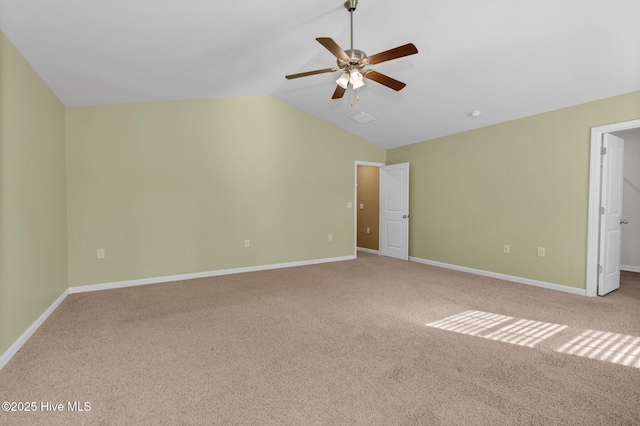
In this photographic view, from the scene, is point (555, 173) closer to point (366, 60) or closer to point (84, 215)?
point (366, 60)

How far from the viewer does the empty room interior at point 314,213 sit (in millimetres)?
2037

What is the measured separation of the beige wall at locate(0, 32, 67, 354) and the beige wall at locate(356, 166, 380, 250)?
557cm

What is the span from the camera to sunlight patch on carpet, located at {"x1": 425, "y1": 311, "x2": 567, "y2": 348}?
2678mm

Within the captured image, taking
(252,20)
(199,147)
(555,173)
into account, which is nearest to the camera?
(252,20)

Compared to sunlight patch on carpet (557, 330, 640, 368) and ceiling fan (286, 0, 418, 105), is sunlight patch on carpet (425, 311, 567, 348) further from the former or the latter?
ceiling fan (286, 0, 418, 105)

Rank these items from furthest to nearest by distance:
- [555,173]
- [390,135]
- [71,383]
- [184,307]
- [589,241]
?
[390,135], [555,173], [589,241], [184,307], [71,383]

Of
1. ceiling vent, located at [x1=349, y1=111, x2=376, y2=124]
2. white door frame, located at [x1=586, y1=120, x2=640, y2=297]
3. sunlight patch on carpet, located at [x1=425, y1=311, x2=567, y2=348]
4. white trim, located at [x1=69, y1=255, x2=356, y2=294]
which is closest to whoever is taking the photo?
sunlight patch on carpet, located at [x1=425, y1=311, x2=567, y2=348]

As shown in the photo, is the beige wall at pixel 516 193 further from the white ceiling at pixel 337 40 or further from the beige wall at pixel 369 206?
the beige wall at pixel 369 206

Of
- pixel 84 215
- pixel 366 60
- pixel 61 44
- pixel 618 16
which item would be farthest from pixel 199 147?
pixel 618 16

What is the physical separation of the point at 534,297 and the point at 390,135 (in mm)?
3476

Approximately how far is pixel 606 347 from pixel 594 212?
75.9 inches

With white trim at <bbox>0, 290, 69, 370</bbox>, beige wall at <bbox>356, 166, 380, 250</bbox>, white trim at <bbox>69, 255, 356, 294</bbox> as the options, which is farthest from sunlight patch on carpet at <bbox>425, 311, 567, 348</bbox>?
beige wall at <bbox>356, 166, 380, 250</bbox>

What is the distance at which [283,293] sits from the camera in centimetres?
402

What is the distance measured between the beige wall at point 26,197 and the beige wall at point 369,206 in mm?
5573
